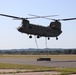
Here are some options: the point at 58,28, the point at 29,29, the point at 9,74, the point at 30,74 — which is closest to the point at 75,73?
the point at 30,74

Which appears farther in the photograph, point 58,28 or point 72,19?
point 58,28

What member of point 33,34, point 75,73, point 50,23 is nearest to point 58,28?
point 50,23

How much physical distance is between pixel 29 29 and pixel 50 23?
629cm

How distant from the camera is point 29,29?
55438 millimetres

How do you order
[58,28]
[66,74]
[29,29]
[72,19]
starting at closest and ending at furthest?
[66,74], [72,19], [29,29], [58,28]

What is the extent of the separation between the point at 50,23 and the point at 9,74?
1394 inches

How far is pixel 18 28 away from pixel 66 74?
1225 inches

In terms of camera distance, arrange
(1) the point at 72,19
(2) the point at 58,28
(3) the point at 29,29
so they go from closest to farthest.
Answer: (1) the point at 72,19, (3) the point at 29,29, (2) the point at 58,28

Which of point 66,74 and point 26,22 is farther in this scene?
point 26,22

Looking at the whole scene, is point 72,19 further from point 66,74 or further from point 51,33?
point 66,74

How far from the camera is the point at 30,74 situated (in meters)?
25.7

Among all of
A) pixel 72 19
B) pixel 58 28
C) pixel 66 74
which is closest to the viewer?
pixel 66 74

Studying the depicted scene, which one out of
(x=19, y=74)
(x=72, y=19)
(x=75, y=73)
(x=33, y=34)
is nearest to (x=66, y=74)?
(x=75, y=73)

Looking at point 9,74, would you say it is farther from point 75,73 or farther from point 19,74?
point 75,73
